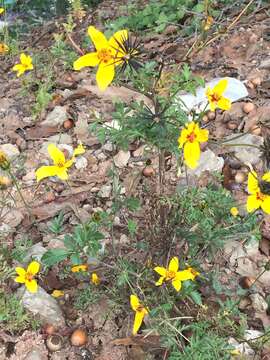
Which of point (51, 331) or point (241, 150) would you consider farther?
point (241, 150)

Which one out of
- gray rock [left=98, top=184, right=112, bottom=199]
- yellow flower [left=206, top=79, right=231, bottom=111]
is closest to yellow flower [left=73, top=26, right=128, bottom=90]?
yellow flower [left=206, top=79, right=231, bottom=111]

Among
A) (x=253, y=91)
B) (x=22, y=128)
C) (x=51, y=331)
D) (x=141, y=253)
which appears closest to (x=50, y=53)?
(x=22, y=128)

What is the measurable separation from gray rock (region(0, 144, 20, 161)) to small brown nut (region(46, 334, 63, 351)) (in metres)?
1.22

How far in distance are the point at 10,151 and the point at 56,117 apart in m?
0.39

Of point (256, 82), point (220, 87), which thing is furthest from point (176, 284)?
point (256, 82)

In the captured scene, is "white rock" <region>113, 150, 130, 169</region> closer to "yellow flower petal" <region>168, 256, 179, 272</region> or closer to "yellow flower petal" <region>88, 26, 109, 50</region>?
"yellow flower petal" <region>168, 256, 179, 272</region>

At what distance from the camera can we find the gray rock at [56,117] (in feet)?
10.5

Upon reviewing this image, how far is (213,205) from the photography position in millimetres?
2232

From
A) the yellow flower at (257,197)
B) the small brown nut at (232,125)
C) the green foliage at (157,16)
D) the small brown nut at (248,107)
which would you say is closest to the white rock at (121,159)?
the small brown nut at (232,125)

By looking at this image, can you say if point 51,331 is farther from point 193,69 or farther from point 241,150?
point 193,69

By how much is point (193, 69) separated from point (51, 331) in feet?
6.83

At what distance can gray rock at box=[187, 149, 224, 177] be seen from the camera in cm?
274

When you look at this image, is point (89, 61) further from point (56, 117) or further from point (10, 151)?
point (56, 117)

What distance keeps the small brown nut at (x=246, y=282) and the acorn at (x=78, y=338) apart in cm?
73
